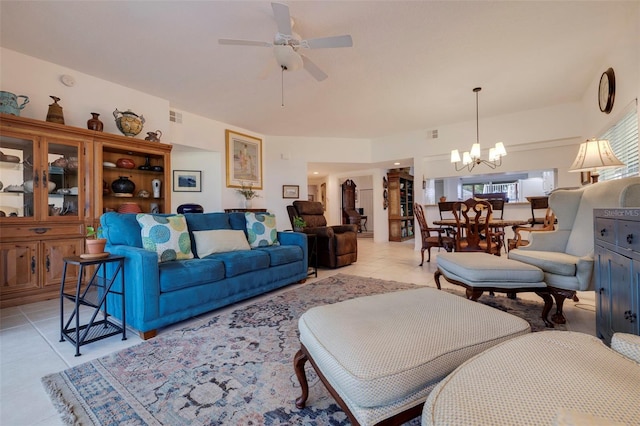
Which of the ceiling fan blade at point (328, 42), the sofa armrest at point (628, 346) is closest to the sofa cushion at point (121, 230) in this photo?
the ceiling fan blade at point (328, 42)

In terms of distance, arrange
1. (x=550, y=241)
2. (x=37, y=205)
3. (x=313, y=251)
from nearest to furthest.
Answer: (x=550, y=241), (x=37, y=205), (x=313, y=251)

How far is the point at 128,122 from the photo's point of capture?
3549 mm

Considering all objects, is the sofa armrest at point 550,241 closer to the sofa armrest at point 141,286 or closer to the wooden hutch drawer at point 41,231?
the sofa armrest at point 141,286

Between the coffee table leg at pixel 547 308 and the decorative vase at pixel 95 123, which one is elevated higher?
the decorative vase at pixel 95 123

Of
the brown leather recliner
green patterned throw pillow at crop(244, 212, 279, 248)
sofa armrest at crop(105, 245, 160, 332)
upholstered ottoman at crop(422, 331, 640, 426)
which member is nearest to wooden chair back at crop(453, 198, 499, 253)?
the brown leather recliner

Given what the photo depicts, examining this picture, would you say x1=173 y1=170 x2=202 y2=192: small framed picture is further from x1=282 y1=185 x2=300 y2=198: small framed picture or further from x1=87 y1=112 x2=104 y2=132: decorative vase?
x1=282 y1=185 x2=300 y2=198: small framed picture

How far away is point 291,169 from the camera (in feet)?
21.0

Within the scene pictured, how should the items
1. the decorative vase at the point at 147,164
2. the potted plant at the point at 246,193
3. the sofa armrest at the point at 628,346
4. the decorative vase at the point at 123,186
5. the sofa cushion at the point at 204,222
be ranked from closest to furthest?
the sofa armrest at the point at 628,346 → the sofa cushion at the point at 204,222 → the decorative vase at the point at 123,186 → the decorative vase at the point at 147,164 → the potted plant at the point at 246,193

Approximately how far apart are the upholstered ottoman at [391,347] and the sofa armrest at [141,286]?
1.36 meters

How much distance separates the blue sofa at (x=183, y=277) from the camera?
196cm

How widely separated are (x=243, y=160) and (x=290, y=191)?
132 centimetres

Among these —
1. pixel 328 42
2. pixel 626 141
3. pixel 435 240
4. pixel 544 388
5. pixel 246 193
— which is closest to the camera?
pixel 544 388

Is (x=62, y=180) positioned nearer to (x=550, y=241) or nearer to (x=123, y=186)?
(x=123, y=186)

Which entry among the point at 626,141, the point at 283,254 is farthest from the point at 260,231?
the point at 626,141
